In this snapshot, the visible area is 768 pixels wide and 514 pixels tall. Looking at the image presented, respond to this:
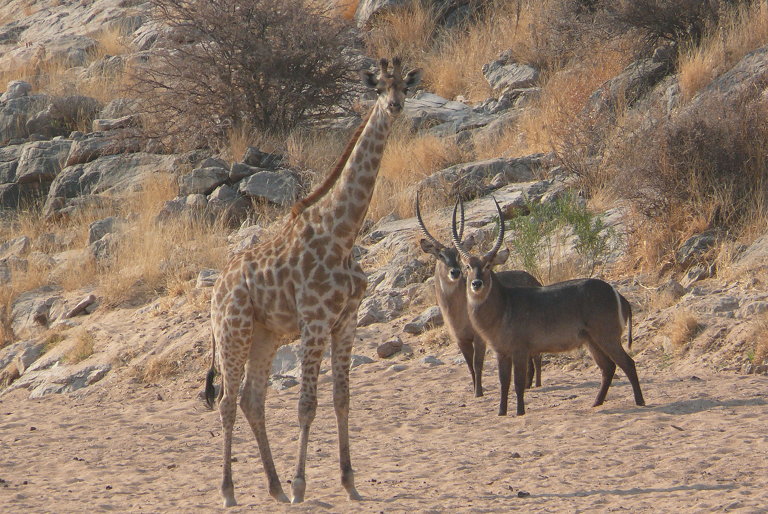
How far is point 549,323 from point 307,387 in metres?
2.80

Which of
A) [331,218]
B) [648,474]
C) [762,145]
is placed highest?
[331,218]

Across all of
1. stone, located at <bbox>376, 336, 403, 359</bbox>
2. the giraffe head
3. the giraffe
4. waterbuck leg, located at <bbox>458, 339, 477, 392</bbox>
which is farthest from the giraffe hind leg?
stone, located at <bbox>376, 336, 403, 359</bbox>

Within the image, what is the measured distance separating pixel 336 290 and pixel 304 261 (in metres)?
0.33

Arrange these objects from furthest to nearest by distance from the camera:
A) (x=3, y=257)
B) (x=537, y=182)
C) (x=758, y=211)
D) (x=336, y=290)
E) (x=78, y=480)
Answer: (x=3, y=257) → (x=537, y=182) → (x=758, y=211) → (x=78, y=480) → (x=336, y=290)

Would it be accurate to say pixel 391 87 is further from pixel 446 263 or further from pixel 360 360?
pixel 360 360

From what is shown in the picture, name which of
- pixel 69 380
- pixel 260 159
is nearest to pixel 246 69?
pixel 260 159

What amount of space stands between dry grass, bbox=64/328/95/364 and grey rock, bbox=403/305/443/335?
13.6 ft

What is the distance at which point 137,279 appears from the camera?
1505 cm

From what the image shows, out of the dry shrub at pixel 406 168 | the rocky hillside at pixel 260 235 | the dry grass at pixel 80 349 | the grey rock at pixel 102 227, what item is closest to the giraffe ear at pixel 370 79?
the rocky hillside at pixel 260 235

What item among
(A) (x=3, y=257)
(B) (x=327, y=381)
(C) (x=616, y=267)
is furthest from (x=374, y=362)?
(A) (x=3, y=257)

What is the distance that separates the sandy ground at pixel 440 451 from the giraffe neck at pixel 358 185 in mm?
1774

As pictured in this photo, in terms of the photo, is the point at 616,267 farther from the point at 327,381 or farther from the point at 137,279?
the point at 137,279

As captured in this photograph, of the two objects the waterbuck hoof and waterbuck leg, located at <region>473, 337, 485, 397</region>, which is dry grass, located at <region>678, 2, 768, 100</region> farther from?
the waterbuck hoof

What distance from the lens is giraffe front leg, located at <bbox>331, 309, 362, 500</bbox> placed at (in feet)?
23.9
